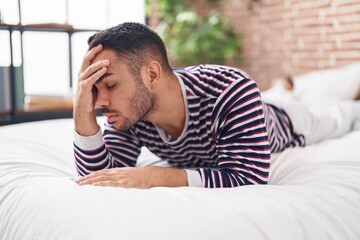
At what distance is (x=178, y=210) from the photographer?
2.83 ft

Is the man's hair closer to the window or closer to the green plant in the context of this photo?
the window

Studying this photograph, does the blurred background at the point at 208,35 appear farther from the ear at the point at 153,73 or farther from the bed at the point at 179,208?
the bed at the point at 179,208

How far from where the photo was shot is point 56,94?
282 cm

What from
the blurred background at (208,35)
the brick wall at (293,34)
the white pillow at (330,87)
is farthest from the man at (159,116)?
the brick wall at (293,34)

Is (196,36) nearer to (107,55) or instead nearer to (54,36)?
(54,36)

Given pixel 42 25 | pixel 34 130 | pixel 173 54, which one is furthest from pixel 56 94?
pixel 173 54

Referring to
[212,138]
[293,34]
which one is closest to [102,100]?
[212,138]

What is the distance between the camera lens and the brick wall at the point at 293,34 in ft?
10.2

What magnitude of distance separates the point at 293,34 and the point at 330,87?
98 cm

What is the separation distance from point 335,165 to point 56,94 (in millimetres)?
1948

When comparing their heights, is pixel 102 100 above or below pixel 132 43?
below

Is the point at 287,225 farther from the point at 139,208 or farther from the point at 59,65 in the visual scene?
the point at 59,65

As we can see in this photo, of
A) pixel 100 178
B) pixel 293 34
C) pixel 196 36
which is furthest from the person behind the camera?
pixel 196 36

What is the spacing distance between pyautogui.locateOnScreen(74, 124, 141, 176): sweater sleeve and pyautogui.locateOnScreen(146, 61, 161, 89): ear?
206mm
